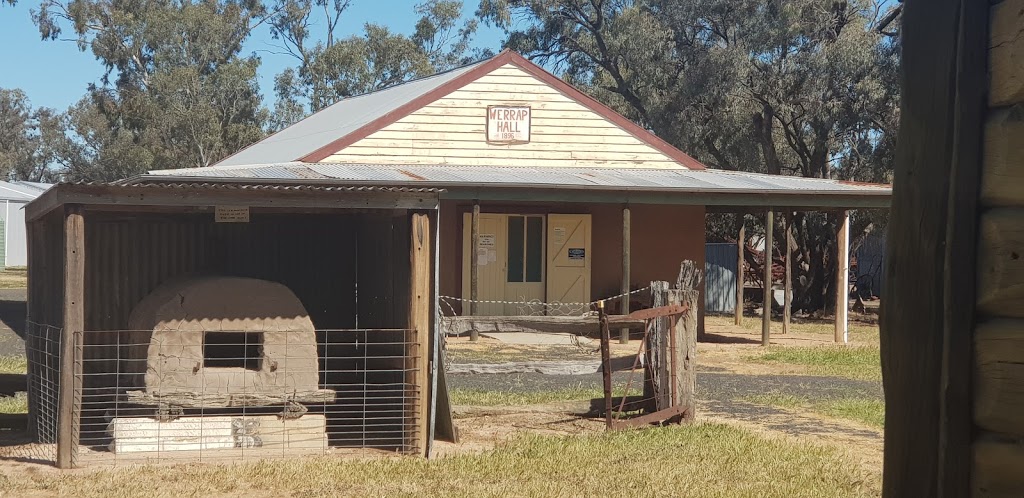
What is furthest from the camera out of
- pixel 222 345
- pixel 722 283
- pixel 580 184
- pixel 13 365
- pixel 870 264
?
pixel 870 264

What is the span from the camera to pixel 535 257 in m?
20.8

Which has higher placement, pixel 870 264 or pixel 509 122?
pixel 509 122

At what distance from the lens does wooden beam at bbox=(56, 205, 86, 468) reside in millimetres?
8062

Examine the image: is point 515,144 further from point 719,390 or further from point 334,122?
point 719,390

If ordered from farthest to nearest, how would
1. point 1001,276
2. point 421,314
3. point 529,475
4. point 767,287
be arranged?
point 767,287 < point 421,314 < point 529,475 < point 1001,276

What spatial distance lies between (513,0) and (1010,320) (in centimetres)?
3665

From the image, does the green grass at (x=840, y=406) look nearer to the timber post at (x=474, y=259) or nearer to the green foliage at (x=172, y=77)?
the timber post at (x=474, y=259)

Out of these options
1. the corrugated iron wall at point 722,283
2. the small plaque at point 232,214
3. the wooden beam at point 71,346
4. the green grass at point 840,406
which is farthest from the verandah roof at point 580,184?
the corrugated iron wall at point 722,283

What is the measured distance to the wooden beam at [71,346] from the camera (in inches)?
317

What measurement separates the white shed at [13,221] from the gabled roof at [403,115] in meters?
24.2

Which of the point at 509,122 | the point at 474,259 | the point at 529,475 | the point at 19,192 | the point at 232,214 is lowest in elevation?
the point at 529,475

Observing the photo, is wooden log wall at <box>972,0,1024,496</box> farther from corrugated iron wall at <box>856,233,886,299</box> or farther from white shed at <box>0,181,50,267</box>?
white shed at <box>0,181,50,267</box>

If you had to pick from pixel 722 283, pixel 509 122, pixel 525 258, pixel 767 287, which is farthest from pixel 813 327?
pixel 509 122

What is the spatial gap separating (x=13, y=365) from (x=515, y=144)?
33.0 ft
